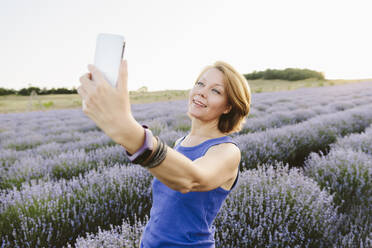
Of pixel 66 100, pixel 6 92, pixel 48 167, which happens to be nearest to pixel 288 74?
pixel 66 100

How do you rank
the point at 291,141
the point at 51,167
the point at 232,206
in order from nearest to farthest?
the point at 232,206, the point at 51,167, the point at 291,141

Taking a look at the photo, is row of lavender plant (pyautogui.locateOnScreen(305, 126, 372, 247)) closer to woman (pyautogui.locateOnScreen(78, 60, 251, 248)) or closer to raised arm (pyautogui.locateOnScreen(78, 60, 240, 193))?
woman (pyautogui.locateOnScreen(78, 60, 251, 248))

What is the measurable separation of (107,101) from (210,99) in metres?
0.56

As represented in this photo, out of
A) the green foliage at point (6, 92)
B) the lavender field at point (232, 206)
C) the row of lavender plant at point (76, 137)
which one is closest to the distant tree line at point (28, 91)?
the green foliage at point (6, 92)

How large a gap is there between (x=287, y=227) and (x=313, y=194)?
0.48 metres

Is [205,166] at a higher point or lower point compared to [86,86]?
lower

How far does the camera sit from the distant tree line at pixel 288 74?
182 ft

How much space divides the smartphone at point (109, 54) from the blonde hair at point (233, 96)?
0.58 m

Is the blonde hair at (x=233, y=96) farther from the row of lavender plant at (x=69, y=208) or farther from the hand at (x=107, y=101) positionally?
the row of lavender plant at (x=69, y=208)

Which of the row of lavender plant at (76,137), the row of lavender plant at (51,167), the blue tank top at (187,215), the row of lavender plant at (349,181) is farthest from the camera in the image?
the row of lavender plant at (76,137)

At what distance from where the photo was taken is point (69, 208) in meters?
2.36

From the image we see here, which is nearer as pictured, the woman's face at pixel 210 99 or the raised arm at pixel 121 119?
the raised arm at pixel 121 119

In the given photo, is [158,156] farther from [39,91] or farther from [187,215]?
[39,91]

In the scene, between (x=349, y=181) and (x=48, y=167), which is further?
(x=48, y=167)
